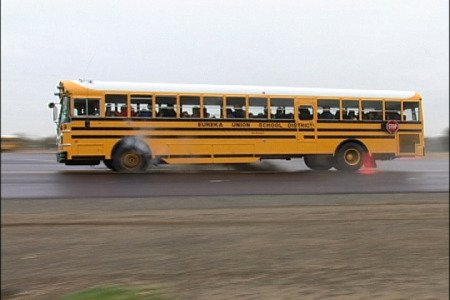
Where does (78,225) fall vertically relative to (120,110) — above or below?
below

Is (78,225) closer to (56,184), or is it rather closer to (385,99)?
(56,184)

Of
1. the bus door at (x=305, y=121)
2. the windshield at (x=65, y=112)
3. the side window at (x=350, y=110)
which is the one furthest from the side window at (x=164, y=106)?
the side window at (x=350, y=110)

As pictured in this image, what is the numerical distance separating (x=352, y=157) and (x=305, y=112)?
6.78ft

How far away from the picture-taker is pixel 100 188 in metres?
9.96

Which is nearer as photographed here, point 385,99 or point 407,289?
point 407,289

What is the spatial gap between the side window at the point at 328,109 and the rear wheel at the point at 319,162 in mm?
1125

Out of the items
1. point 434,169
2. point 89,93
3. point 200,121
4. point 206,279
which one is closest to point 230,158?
point 200,121

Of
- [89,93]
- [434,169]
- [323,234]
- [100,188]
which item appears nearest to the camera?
[323,234]

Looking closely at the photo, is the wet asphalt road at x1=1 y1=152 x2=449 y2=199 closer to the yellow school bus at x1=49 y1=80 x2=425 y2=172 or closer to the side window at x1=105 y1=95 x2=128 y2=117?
the yellow school bus at x1=49 y1=80 x2=425 y2=172

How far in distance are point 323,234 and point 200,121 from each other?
24.6ft

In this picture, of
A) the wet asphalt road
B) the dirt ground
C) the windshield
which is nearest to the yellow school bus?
the windshield

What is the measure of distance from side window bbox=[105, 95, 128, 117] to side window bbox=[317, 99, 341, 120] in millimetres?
5235

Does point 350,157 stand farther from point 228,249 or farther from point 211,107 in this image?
point 228,249

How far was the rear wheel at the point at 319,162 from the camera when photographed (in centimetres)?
1471
